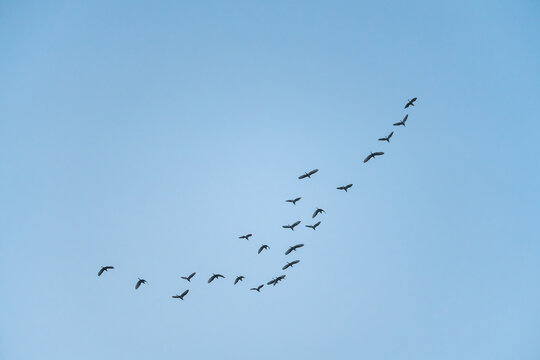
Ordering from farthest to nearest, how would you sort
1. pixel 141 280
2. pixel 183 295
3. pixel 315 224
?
pixel 315 224 → pixel 183 295 → pixel 141 280

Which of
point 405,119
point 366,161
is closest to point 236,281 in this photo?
point 366,161

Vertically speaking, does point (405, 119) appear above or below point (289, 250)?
above

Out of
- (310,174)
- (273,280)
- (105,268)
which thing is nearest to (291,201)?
(310,174)

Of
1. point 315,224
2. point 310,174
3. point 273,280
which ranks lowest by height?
point 273,280

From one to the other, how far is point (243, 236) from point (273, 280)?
11.4m

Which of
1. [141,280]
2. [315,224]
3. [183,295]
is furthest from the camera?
[315,224]

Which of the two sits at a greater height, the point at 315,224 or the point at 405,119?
the point at 405,119

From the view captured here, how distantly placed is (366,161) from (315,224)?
17231 millimetres

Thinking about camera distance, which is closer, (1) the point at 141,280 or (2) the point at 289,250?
(1) the point at 141,280

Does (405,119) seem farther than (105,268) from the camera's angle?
Yes

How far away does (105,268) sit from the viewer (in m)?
72.8

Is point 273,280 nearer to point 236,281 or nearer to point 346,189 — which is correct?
point 236,281

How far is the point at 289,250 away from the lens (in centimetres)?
7681

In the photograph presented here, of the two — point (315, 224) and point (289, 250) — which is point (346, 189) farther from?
point (289, 250)
